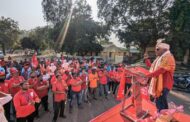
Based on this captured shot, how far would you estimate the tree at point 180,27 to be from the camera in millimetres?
26891

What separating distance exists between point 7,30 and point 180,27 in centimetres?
3616

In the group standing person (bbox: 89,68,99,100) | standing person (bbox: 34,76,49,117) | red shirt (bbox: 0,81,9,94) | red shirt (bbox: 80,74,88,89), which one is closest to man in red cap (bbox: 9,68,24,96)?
red shirt (bbox: 0,81,9,94)

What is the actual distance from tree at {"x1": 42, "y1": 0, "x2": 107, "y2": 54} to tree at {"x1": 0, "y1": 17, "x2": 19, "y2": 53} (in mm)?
12031

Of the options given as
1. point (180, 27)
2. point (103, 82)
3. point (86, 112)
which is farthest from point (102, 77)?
point (180, 27)

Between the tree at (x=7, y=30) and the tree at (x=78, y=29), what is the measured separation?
12.0 m

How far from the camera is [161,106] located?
353cm

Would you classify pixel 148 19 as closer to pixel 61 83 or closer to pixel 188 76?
pixel 188 76

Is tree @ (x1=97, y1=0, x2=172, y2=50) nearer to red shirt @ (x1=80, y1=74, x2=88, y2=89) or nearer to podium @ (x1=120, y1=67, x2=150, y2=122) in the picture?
red shirt @ (x1=80, y1=74, x2=88, y2=89)

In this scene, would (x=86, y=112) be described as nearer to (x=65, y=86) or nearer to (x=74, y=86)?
(x=74, y=86)

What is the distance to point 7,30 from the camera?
153 ft

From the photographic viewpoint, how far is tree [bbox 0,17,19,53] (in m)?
45.1

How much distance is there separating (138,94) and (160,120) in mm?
805

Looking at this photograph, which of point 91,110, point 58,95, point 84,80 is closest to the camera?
point 58,95

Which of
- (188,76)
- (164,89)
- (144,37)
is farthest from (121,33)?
(164,89)
